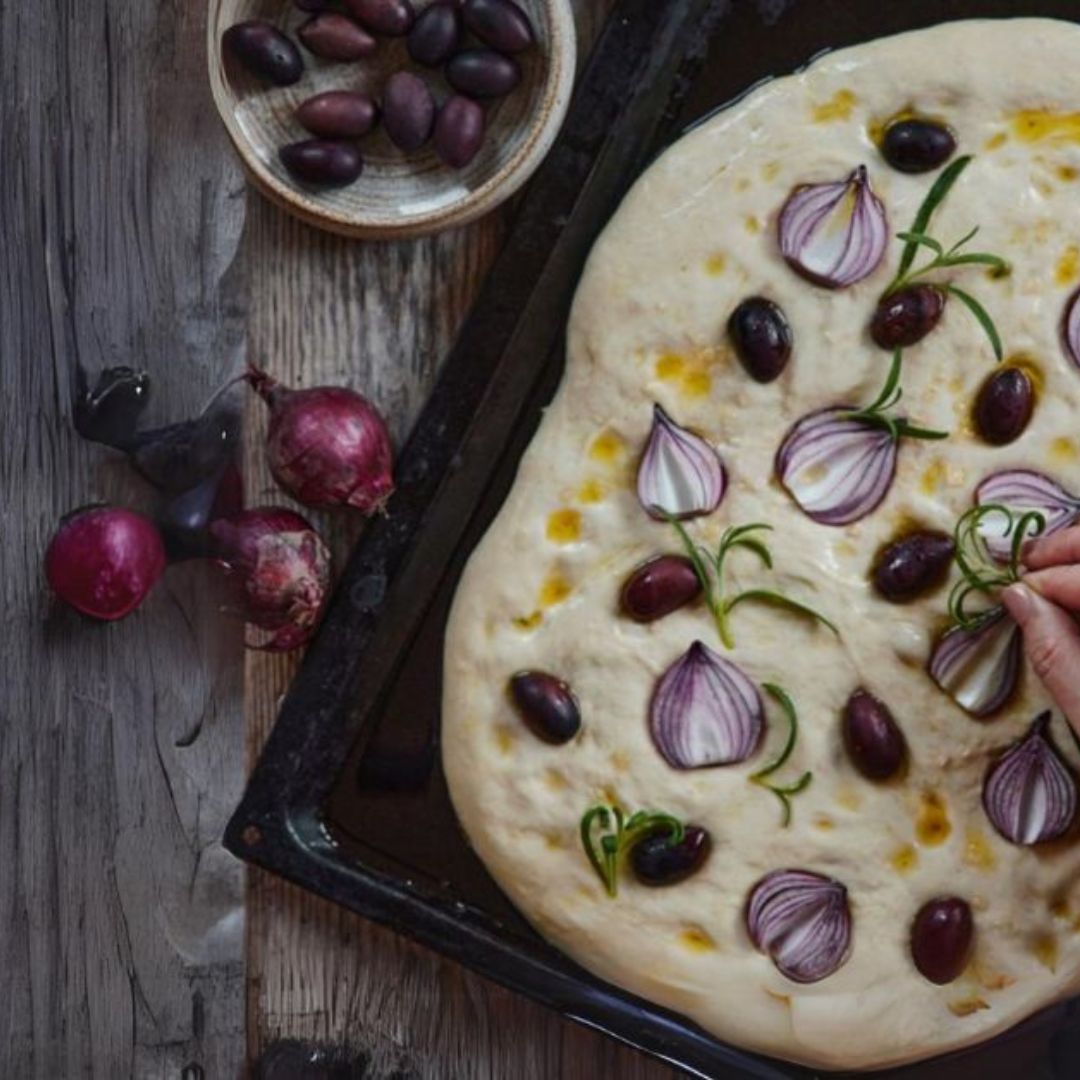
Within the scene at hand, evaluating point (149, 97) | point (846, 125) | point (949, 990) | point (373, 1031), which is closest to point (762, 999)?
point (949, 990)

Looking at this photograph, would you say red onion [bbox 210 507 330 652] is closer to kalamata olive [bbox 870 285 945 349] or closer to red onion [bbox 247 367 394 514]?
red onion [bbox 247 367 394 514]

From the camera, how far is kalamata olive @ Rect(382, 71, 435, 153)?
1527mm

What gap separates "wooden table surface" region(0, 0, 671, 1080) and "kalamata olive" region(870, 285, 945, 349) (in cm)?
40

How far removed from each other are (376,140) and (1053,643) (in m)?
0.72

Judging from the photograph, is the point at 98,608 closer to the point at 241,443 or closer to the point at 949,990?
the point at 241,443

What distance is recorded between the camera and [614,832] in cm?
144

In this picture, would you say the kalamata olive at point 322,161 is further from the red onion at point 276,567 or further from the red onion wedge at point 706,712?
the red onion wedge at point 706,712

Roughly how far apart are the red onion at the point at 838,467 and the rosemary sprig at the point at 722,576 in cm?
5

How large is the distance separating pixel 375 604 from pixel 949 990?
1.88ft

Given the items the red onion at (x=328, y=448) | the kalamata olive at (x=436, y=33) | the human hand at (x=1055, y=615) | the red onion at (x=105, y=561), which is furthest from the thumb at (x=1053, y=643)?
the red onion at (x=105, y=561)

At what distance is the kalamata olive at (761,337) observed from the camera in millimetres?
1412

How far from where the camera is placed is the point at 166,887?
1.70 metres

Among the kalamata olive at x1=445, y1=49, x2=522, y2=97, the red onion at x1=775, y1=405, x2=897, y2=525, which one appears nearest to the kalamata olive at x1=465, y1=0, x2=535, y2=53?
the kalamata olive at x1=445, y1=49, x2=522, y2=97

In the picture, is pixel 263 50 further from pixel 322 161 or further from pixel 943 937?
pixel 943 937
